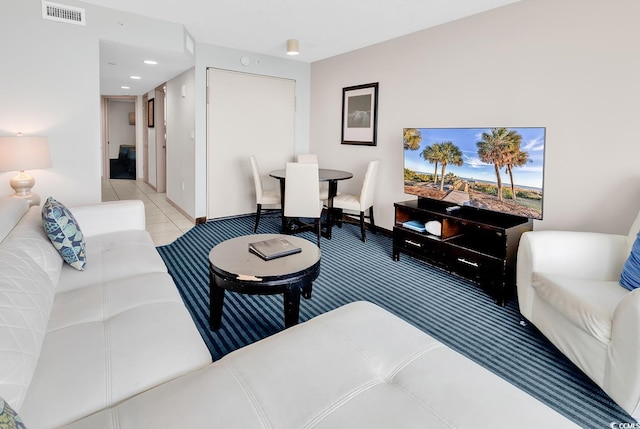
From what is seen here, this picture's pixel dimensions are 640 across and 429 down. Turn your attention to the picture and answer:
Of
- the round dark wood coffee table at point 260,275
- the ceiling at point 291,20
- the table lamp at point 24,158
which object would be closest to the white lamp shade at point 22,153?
the table lamp at point 24,158

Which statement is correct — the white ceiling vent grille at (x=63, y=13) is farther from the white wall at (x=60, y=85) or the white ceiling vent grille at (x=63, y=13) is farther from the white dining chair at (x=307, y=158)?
the white dining chair at (x=307, y=158)

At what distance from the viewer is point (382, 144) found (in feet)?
14.9

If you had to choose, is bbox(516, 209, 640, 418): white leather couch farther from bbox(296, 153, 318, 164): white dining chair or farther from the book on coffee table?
bbox(296, 153, 318, 164): white dining chair

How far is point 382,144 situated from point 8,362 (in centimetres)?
409

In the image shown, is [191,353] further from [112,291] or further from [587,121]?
[587,121]

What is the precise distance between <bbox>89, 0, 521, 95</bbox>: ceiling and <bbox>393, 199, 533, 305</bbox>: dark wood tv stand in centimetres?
178

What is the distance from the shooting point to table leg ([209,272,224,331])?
2203 mm

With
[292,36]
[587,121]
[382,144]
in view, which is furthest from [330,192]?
[587,121]

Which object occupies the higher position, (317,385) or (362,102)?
(362,102)

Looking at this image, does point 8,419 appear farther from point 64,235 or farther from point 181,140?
point 181,140

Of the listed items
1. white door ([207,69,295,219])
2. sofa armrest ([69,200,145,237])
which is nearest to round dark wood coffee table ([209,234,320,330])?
sofa armrest ([69,200,145,237])

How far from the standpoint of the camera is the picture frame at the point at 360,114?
4602 millimetres

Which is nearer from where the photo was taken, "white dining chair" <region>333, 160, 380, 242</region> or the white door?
"white dining chair" <region>333, 160, 380, 242</region>

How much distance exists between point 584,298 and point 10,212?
10.2 ft
